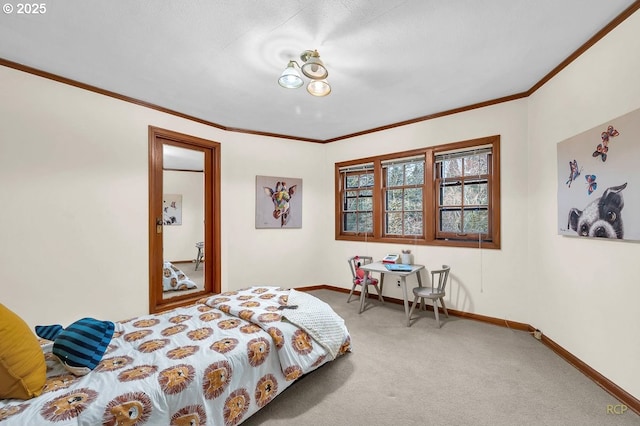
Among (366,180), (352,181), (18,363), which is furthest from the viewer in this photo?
(352,181)

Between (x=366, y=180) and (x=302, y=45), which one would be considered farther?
(x=366, y=180)

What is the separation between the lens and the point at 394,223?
4.20 m

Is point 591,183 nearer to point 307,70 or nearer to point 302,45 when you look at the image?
point 307,70

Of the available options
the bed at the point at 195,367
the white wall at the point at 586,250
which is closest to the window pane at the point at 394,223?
the white wall at the point at 586,250

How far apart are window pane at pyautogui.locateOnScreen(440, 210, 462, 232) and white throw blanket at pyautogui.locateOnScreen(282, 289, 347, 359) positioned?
2065 mm

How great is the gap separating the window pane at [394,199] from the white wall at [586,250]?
1543 mm

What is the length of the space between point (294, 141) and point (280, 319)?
10.6 ft

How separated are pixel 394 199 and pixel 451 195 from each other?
0.80 meters

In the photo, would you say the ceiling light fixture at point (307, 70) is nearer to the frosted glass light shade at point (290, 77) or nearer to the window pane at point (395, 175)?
the frosted glass light shade at point (290, 77)

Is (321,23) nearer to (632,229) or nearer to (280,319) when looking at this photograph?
(280,319)

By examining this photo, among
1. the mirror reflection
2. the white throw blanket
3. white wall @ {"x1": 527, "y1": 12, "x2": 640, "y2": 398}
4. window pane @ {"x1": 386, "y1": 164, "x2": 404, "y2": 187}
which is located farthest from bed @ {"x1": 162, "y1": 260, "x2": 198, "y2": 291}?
white wall @ {"x1": 527, "y1": 12, "x2": 640, "y2": 398}

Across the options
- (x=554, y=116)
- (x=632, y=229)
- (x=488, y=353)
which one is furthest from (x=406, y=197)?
(x=632, y=229)

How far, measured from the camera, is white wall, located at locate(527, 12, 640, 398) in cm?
187

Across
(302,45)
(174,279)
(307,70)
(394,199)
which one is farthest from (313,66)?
(174,279)
